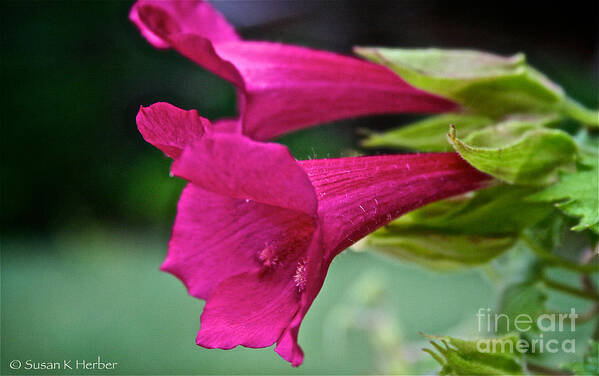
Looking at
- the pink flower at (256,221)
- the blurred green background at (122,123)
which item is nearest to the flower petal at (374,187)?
the pink flower at (256,221)

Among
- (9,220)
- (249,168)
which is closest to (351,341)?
(249,168)

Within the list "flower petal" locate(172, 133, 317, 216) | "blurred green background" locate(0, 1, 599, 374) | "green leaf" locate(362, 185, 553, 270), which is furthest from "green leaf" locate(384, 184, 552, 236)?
"blurred green background" locate(0, 1, 599, 374)

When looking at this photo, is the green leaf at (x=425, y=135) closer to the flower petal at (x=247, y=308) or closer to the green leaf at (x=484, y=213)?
the green leaf at (x=484, y=213)

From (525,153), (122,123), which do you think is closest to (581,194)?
(525,153)

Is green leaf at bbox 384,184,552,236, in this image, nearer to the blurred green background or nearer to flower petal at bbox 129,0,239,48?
flower petal at bbox 129,0,239,48

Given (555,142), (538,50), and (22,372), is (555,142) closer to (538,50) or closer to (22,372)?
(22,372)

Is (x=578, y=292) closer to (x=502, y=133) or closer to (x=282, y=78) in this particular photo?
(x=502, y=133)
